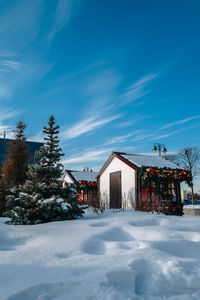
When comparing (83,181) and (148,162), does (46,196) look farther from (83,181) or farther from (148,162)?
(83,181)

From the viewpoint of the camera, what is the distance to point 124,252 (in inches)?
109

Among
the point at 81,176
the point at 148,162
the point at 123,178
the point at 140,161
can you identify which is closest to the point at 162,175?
the point at 148,162

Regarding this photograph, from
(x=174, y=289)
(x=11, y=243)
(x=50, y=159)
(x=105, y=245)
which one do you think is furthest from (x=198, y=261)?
(x=50, y=159)

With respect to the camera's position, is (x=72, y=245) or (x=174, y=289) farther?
(x=72, y=245)

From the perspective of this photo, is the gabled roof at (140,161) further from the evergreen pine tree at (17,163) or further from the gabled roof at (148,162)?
the evergreen pine tree at (17,163)

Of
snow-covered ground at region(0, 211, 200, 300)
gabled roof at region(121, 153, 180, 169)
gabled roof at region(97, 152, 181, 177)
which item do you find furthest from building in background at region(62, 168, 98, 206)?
snow-covered ground at region(0, 211, 200, 300)

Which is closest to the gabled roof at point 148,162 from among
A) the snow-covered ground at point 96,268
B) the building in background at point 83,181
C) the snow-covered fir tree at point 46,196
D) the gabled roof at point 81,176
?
the building in background at point 83,181

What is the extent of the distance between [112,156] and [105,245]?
44.6 ft

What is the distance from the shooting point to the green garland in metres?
13.5

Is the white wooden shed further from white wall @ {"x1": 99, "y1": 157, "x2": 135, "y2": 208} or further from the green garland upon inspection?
the green garland

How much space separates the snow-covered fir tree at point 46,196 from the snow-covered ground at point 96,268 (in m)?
1.73

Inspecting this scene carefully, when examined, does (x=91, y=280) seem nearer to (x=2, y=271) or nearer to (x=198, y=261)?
(x=2, y=271)

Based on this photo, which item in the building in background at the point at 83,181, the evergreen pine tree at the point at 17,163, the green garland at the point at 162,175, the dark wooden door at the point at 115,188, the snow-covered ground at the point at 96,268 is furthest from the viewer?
the building in background at the point at 83,181

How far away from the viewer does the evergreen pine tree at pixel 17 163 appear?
407 inches
